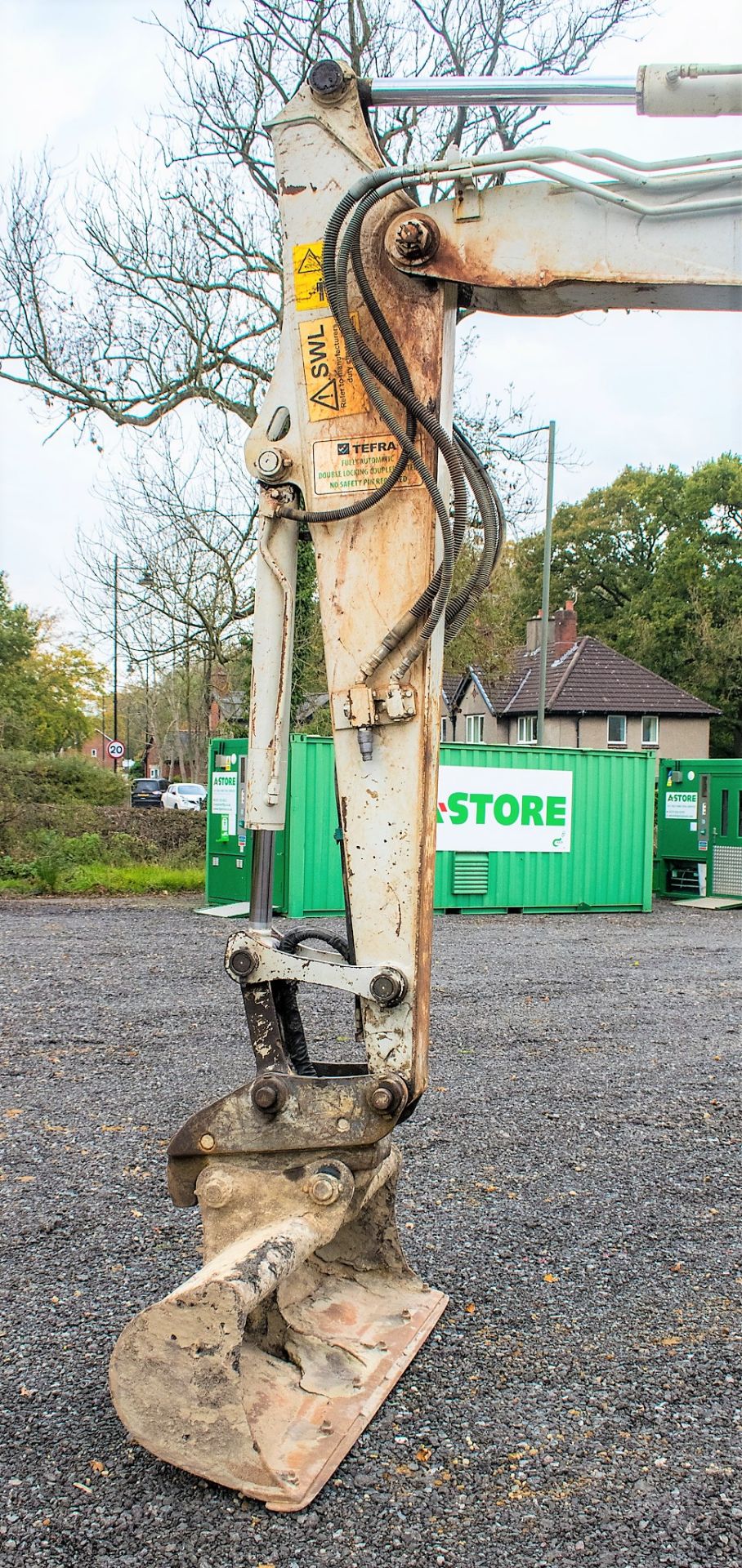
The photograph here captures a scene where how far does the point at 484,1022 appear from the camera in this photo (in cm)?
→ 891

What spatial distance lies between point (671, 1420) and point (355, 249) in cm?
327

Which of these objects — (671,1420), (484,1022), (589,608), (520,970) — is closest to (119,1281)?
(671,1420)

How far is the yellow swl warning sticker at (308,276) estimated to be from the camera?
3432 millimetres

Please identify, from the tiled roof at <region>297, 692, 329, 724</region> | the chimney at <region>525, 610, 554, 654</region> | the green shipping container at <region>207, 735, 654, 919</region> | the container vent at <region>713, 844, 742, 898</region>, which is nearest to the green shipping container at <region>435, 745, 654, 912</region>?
the green shipping container at <region>207, 735, 654, 919</region>

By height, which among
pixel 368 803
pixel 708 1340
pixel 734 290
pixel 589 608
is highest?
pixel 589 608

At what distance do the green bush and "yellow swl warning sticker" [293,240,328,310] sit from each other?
19965 mm

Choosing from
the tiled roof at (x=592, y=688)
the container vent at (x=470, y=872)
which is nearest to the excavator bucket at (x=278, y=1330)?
the container vent at (x=470, y=872)

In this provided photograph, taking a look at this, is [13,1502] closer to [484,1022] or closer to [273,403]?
[273,403]

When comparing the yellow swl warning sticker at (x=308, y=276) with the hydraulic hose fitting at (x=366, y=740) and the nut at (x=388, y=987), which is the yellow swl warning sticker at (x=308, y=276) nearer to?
the hydraulic hose fitting at (x=366, y=740)

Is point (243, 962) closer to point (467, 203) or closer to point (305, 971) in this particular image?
point (305, 971)

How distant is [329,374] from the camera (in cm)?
343

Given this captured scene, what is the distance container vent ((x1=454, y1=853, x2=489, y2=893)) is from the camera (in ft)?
52.0

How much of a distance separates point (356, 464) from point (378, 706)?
2.27 feet

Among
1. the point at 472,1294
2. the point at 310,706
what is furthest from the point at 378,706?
the point at 310,706
